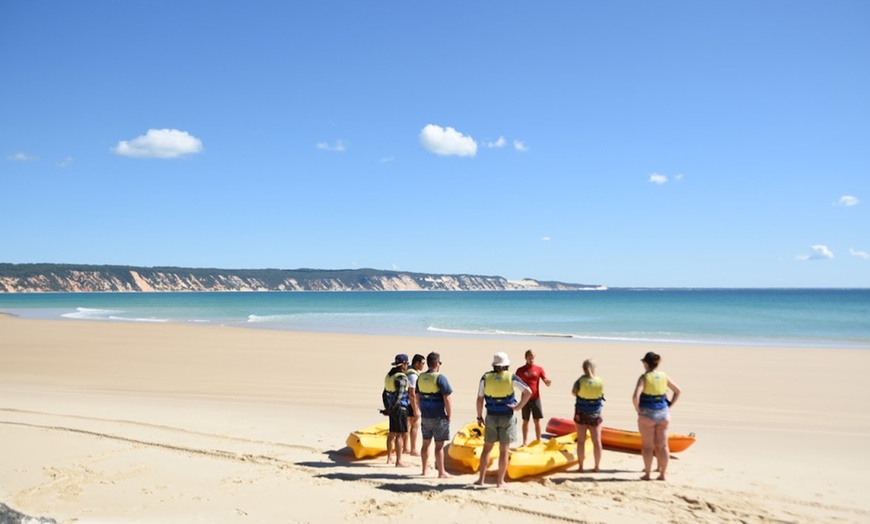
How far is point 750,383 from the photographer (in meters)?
15.4

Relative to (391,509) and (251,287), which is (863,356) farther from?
(251,287)

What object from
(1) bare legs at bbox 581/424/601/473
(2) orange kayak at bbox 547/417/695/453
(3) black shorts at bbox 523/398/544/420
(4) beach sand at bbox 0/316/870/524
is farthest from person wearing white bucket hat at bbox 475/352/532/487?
(2) orange kayak at bbox 547/417/695/453

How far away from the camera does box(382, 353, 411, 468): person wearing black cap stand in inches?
321

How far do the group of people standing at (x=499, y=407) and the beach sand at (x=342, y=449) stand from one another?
0.34 m

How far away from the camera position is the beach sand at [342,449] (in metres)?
6.58

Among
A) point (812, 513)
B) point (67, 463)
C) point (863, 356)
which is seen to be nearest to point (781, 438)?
point (812, 513)

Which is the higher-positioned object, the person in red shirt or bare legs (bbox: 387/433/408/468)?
the person in red shirt

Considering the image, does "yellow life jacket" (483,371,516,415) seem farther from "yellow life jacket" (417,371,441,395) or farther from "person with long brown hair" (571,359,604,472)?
"person with long brown hair" (571,359,604,472)

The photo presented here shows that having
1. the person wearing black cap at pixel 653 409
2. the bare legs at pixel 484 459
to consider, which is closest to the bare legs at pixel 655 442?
the person wearing black cap at pixel 653 409

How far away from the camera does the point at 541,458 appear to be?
7.82m

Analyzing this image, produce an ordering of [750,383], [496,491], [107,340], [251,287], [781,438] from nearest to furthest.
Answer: [496,491], [781,438], [750,383], [107,340], [251,287]

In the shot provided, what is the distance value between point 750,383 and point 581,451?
9.25 metres

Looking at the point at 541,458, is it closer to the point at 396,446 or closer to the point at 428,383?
the point at 428,383

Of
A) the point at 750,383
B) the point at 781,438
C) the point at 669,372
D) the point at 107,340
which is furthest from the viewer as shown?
the point at 107,340
